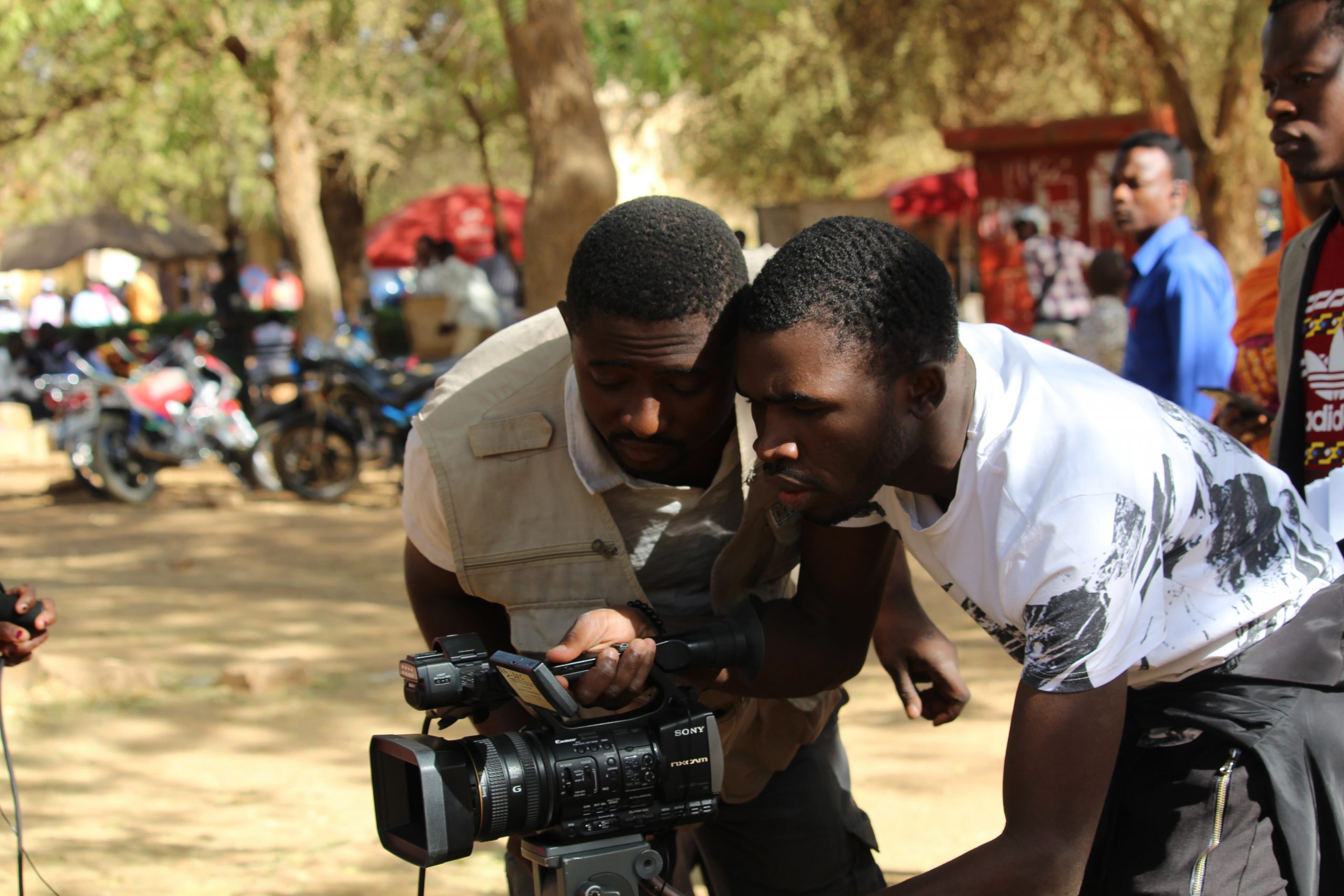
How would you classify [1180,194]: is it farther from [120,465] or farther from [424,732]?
[120,465]

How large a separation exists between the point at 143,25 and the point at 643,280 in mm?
10166

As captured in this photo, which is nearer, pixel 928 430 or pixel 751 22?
pixel 928 430

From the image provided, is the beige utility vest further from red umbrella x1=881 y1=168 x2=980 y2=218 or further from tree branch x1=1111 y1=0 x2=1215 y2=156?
red umbrella x1=881 y1=168 x2=980 y2=218

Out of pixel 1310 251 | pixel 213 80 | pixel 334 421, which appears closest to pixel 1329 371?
pixel 1310 251

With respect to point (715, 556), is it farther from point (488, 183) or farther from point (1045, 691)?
point (488, 183)

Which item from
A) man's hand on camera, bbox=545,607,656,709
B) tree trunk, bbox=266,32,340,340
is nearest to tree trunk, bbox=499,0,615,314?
man's hand on camera, bbox=545,607,656,709

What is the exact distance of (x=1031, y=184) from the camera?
40.8 ft

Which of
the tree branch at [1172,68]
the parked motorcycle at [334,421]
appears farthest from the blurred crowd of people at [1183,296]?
the tree branch at [1172,68]

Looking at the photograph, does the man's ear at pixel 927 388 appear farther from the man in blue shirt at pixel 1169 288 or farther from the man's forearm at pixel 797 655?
the man in blue shirt at pixel 1169 288

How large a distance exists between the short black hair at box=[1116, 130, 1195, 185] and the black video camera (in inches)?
140

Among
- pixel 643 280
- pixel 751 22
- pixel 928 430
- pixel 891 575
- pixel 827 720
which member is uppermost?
pixel 751 22

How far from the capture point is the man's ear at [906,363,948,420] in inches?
70.7

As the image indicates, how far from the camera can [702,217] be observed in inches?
86.9

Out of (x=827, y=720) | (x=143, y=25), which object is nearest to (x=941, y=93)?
(x=143, y=25)
